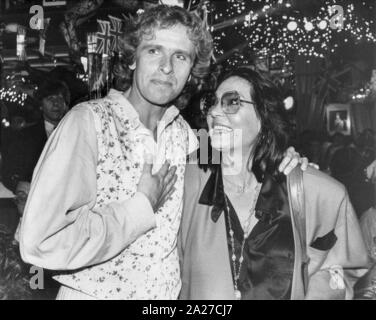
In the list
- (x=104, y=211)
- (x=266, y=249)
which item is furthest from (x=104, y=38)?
(x=266, y=249)

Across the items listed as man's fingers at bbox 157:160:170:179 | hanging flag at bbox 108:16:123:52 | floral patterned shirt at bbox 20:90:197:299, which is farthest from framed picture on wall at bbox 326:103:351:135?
hanging flag at bbox 108:16:123:52

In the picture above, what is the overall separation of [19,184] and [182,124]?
0.85m

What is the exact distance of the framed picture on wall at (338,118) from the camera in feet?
7.19

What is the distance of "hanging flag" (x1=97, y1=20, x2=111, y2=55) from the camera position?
7.05 ft

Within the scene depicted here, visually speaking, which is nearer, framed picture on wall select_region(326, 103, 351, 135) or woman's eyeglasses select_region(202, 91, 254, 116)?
woman's eyeglasses select_region(202, 91, 254, 116)

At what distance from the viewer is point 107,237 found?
152cm

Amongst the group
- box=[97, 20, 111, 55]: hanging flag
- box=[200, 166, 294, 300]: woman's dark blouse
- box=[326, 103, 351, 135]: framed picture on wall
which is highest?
box=[97, 20, 111, 55]: hanging flag

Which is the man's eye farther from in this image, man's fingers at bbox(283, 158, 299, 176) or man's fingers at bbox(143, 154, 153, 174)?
man's fingers at bbox(283, 158, 299, 176)

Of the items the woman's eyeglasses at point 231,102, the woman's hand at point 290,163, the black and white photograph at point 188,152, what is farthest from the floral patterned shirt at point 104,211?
the woman's hand at point 290,163

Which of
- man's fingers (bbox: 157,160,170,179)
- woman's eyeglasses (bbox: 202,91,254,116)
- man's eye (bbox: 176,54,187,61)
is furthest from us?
woman's eyeglasses (bbox: 202,91,254,116)

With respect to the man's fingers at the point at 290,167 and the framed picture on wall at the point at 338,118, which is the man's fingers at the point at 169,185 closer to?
the man's fingers at the point at 290,167
